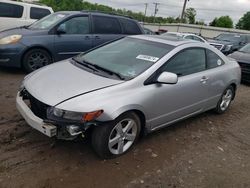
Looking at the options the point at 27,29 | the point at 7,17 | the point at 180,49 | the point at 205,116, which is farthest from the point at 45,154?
the point at 7,17

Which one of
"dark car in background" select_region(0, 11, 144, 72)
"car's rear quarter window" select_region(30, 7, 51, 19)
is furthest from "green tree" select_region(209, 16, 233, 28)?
"dark car in background" select_region(0, 11, 144, 72)

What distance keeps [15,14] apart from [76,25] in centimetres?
419

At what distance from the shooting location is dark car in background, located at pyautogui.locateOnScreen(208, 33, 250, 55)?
16.0 meters

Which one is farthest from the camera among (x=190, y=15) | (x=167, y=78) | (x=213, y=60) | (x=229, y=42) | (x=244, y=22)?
(x=190, y=15)

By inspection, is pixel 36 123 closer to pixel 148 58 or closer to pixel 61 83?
pixel 61 83

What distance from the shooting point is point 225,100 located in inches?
228

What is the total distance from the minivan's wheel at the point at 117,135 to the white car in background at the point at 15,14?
8574 millimetres

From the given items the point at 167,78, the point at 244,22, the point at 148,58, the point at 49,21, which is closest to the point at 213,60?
the point at 148,58

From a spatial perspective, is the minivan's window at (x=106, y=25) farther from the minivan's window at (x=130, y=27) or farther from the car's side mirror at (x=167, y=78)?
the car's side mirror at (x=167, y=78)

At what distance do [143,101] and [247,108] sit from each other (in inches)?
148

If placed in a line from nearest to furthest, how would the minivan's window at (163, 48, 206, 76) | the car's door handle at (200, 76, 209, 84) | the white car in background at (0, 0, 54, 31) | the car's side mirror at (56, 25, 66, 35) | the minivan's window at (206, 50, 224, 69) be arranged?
the minivan's window at (163, 48, 206, 76) < the car's door handle at (200, 76, 209, 84) < the minivan's window at (206, 50, 224, 69) < the car's side mirror at (56, 25, 66, 35) < the white car in background at (0, 0, 54, 31)

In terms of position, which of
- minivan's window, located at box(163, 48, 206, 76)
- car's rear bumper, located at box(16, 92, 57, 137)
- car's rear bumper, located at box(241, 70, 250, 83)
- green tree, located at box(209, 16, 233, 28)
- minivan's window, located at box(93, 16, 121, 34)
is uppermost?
green tree, located at box(209, 16, 233, 28)

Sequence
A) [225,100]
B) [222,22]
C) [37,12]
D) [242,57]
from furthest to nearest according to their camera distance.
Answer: [222,22]
[37,12]
[242,57]
[225,100]

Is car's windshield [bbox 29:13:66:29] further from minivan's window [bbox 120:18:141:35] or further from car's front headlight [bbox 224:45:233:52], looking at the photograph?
car's front headlight [bbox 224:45:233:52]
